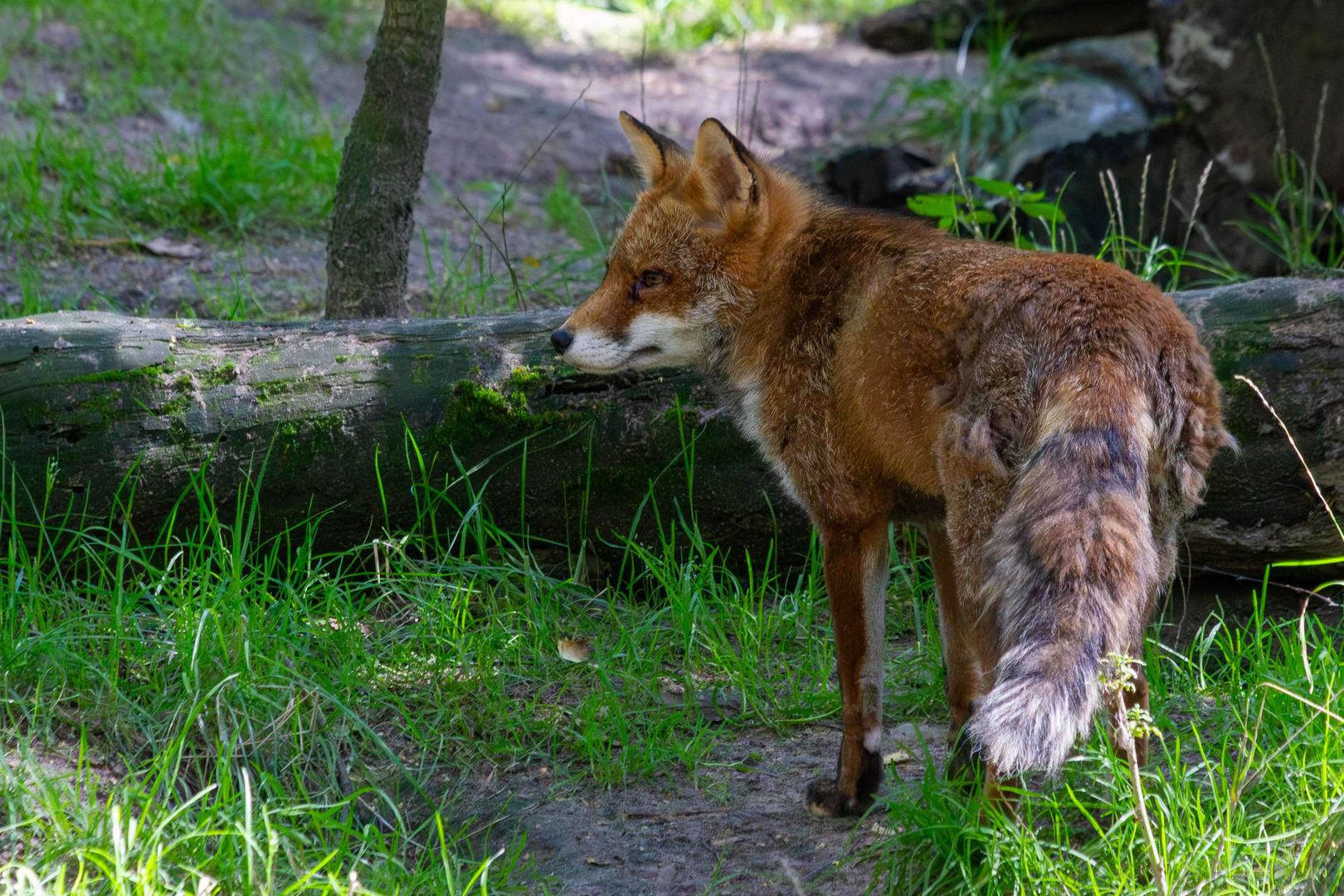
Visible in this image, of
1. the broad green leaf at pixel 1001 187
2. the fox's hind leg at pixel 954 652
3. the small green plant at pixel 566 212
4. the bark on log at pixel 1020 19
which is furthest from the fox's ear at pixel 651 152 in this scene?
the bark on log at pixel 1020 19

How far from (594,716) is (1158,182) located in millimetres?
5572

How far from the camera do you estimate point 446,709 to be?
3553 mm

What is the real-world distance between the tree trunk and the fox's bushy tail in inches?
131

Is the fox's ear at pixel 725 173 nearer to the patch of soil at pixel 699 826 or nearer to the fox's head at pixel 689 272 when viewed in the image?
the fox's head at pixel 689 272

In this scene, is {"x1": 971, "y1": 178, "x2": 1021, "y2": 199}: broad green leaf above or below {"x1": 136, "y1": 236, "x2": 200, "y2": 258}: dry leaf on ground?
above

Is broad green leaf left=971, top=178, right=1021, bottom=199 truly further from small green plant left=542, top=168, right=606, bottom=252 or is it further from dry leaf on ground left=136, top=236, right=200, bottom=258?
dry leaf on ground left=136, top=236, right=200, bottom=258

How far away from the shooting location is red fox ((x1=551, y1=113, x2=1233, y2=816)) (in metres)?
2.37

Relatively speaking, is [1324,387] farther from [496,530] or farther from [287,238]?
[287,238]

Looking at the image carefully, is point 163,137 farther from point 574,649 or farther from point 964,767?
point 964,767

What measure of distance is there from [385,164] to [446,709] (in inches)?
99.7

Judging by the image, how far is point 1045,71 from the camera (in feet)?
28.7

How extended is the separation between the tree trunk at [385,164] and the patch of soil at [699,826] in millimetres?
2499

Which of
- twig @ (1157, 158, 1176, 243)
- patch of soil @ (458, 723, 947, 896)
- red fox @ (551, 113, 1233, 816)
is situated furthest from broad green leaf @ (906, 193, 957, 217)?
patch of soil @ (458, 723, 947, 896)

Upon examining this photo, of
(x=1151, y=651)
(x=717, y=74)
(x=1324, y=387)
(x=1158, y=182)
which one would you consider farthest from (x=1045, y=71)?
(x=1151, y=651)
